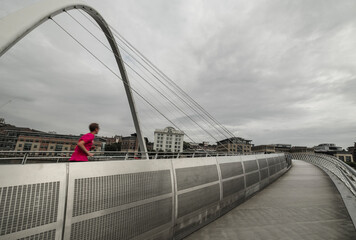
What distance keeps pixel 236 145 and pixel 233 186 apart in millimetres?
34546

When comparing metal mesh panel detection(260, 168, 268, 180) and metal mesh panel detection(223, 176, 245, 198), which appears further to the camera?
metal mesh panel detection(260, 168, 268, 180)

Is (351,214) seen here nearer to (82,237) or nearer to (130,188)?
(130,188)

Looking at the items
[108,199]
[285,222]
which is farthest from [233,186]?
[108,199]

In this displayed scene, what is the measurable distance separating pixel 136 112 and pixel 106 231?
554 inches

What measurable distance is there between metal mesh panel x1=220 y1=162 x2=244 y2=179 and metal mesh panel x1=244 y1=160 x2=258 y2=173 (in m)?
0.82

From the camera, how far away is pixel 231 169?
24.2 feet

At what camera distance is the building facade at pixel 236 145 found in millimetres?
14863

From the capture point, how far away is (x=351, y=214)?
210 inches

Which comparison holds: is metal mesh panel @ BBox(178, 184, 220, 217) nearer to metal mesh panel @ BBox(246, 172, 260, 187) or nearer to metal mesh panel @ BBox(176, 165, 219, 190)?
metal mesh panel @ BBox(176, 165, 219, 190)

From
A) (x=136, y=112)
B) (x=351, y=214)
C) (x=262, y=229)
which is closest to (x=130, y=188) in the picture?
(x=262, y=229)

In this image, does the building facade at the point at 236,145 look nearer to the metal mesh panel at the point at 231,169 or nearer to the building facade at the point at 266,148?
the metal mesh panel at the point at 231,169

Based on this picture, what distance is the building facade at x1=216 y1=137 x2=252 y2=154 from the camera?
48.8 feet

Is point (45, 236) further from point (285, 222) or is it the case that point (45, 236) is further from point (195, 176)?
point (285, 222)

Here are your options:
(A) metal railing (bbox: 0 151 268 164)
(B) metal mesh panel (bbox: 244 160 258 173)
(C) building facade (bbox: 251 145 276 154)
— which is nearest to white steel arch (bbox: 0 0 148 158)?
(A) metal railing (bbox: 0 151 268 164)
